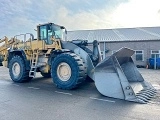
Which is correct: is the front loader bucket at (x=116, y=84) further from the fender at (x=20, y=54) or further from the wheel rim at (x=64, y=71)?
the fender at (x=20, y=54)

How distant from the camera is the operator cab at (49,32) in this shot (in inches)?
324

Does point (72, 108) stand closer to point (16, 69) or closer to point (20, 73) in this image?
point (20, 73)

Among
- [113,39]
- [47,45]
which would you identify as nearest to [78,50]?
[47,45]

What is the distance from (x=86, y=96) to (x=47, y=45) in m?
3.59

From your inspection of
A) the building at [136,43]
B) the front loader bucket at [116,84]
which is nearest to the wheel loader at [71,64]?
the front loader bucket at [116,84]

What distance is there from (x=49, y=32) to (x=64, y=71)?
236 centimetres

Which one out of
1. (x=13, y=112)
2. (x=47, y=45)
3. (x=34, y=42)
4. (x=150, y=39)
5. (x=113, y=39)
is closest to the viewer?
(x=13, y=112)

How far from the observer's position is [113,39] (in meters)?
21.5

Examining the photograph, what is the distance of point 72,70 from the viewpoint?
6605mm

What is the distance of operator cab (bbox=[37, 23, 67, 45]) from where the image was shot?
822cm

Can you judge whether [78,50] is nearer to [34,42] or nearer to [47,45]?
[47,45]

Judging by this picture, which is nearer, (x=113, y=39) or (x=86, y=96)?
(x=86, y=96)

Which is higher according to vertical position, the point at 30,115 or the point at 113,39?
the point at 113,39

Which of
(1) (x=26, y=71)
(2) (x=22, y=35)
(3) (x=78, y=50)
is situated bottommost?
(1) (x=26, y=71)
